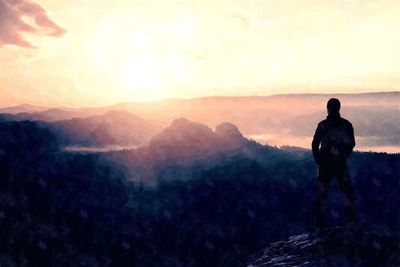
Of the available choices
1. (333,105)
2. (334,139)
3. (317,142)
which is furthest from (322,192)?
(333,105)

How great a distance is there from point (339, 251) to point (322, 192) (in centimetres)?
177

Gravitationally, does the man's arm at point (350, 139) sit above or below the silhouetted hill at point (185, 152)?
above

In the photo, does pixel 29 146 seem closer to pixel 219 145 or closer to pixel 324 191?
pixel 219 145

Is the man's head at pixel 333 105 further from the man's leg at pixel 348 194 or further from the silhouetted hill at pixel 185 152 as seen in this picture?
the silhouetted hill at pixel 185 152

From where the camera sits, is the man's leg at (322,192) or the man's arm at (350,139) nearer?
the man's arm at (350,139)

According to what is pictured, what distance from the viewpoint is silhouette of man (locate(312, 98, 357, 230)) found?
12.0 meters

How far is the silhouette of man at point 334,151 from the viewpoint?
472 inches

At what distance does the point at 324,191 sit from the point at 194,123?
117 metres

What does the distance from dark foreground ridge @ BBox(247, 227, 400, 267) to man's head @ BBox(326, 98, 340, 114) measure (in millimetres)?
3238

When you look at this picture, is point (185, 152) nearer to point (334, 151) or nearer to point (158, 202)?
point (158, 202)

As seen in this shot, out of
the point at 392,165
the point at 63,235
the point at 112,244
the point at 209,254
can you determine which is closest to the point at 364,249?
the point at 63,235

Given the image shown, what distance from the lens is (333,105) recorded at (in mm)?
11898

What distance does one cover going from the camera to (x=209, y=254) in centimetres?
6988

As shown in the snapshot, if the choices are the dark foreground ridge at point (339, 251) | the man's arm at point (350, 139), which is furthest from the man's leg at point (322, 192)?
the man's arm at point (350, 139)
